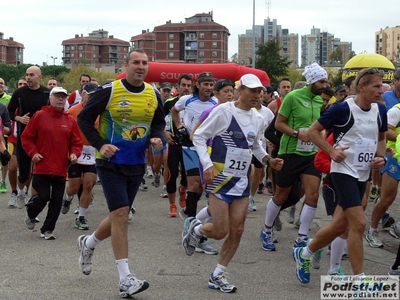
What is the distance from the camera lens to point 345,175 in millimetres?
6480

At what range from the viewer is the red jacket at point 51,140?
955 centimetres

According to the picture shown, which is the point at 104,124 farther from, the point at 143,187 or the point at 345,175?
the point at 143,187

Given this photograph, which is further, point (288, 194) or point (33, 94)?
point (33, 94)

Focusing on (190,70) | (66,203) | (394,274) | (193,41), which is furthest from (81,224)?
(193,41)

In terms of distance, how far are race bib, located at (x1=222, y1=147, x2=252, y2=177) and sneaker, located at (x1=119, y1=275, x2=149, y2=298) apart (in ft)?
4.24

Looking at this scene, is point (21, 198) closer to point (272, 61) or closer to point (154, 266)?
point (154, 266)

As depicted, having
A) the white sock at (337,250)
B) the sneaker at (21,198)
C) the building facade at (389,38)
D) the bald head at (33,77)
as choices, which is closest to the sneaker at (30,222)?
the sneaker at (21,198)

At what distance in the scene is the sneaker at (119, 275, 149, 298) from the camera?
20.5 feet

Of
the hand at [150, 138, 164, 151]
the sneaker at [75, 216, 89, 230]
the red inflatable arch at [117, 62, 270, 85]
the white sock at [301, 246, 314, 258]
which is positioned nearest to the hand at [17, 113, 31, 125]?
the sneaker at [75, 216, 89, 230]

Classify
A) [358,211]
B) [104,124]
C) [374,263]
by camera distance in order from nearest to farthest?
[358,211], [104,124], [374,263]

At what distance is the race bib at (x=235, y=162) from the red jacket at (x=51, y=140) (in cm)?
339

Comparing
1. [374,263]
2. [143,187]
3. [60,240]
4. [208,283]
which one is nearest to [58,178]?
[60,240]

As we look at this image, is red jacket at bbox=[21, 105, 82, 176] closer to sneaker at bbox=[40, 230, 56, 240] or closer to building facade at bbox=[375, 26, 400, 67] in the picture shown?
sneaker at bbox=[40, 230, 56, 240]

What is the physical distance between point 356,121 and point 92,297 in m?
2.74
